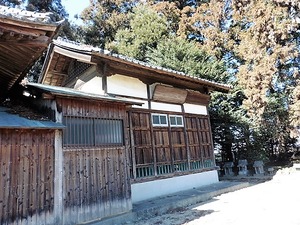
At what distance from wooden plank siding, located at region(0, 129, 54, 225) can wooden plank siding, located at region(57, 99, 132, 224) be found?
38 cm

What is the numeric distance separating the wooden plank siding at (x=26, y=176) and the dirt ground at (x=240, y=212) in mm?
2382

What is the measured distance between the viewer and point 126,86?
350 inches

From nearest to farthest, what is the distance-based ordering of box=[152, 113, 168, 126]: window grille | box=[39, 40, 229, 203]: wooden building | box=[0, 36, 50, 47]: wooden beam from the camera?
box=[0, 36, 50, 47]: wooden beam, box=[39, 40, 229, 203]: wooden building, box=[152, 113, 168, 126]: window grille

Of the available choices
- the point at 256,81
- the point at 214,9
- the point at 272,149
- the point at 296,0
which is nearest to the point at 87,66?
the point at 256,81

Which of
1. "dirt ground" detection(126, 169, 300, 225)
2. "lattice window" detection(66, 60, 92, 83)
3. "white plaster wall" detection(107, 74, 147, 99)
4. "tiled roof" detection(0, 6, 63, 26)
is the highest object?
"lattice window" detection(66, 60, 92, 83)

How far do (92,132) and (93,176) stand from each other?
3.51 feet

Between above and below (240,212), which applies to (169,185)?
above

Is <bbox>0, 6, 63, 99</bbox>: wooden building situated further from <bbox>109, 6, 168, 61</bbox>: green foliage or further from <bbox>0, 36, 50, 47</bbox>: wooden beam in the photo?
<bbox>109, 6, 168, 61</bbox>: green foliage

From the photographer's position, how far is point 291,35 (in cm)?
1550

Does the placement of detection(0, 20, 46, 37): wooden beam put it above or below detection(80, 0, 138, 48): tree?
below

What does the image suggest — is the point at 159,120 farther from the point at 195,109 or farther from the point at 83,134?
the point at 83,134

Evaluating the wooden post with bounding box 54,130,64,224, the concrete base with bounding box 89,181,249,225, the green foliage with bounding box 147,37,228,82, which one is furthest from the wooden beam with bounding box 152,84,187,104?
the green foliage with bounding box 147,37,228,82

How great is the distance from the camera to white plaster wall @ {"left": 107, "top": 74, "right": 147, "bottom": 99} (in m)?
8.39

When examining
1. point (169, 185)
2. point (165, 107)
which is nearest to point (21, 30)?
point (165, 107)
